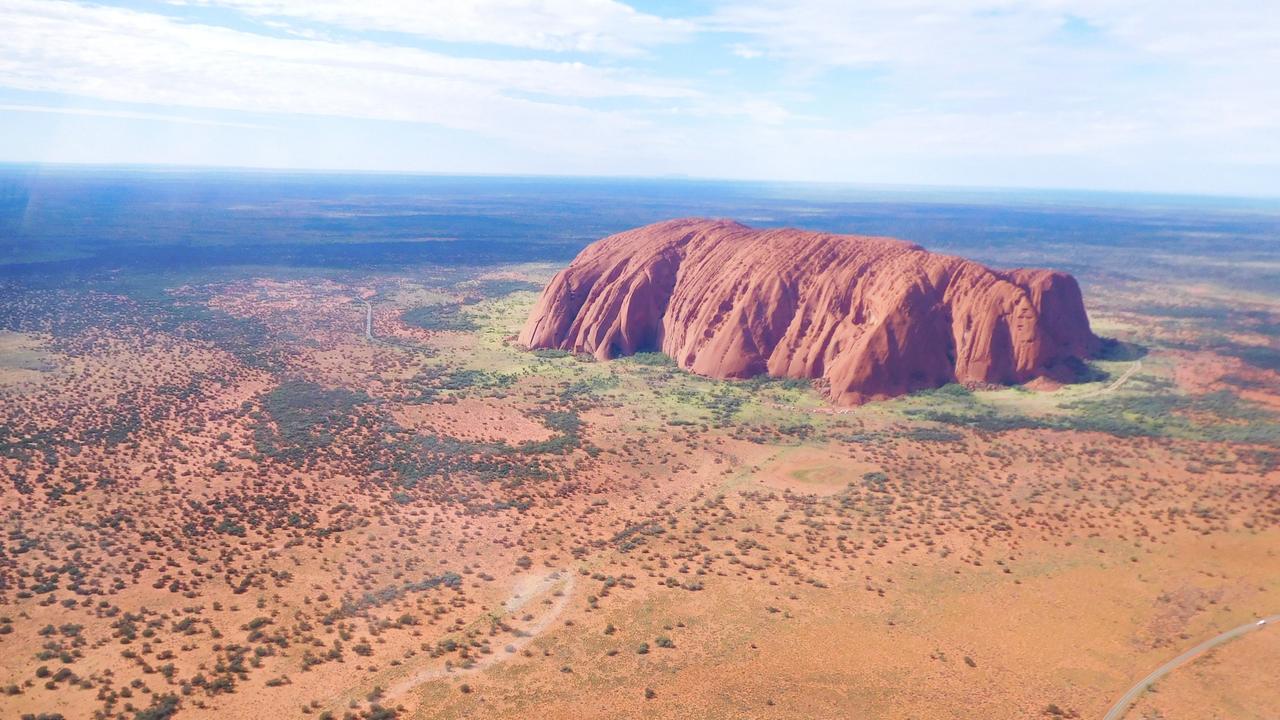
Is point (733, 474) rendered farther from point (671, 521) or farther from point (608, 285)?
point (608, 285)

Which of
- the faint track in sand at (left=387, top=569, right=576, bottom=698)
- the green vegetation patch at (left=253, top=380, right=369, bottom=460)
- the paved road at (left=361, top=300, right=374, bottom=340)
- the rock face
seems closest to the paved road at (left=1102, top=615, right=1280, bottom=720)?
the faint track in sand at (left=387, top=569, right=576, bottom=698)

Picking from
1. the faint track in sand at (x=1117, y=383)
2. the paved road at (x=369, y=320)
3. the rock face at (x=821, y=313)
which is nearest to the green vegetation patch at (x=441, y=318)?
the paved road at (x=369, y=320)

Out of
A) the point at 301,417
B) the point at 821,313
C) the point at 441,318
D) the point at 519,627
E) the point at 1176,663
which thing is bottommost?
the point at 519,627

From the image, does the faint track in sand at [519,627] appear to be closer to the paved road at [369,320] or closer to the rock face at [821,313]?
the rock face at [821,313]

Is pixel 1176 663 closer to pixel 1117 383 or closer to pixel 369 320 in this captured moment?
pixel 1117 383

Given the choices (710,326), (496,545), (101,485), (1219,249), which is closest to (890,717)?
(496,545)

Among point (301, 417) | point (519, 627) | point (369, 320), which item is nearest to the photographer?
point (519, 627)

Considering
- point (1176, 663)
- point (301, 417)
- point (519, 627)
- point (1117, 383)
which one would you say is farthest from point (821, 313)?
point (519, 627)
